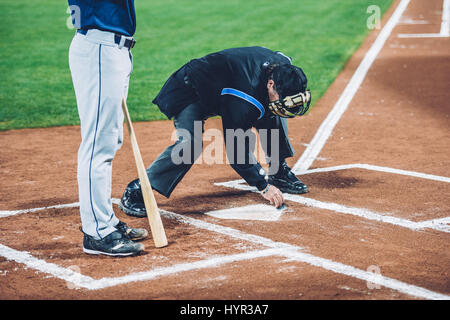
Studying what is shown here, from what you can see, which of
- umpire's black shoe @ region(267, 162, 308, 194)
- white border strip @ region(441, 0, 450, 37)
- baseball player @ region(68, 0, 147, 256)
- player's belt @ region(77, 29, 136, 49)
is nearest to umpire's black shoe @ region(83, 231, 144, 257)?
baseball player @ region(68, 0, 147, 256)

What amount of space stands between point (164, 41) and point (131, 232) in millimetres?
12399

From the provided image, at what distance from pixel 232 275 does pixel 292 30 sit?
1447cm

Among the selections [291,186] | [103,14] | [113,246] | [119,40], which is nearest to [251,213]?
[291,186]

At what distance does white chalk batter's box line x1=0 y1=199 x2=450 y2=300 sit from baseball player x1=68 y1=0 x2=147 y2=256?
370 mm

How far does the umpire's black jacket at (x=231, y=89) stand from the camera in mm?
4938

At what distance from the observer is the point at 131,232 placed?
4773 mm

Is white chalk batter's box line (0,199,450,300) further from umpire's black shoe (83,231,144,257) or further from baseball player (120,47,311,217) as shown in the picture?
baseball player (120,47,311,217)

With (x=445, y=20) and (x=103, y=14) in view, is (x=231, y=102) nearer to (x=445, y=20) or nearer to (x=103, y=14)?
(x=103, y=14)

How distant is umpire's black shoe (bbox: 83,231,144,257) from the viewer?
4.48 m

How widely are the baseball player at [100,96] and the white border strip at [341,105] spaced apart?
2745mm

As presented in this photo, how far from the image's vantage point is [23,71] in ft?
43.2

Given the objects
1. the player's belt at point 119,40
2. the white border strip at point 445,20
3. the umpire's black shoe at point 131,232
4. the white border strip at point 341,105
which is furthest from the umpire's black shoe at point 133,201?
the white border strip at point 445,20

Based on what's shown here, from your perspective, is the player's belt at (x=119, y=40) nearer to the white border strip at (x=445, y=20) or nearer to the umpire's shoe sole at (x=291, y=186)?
the umpire's shoe sole at (x=291, y=186)

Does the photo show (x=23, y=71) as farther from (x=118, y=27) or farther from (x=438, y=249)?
(x=438, y=249)
